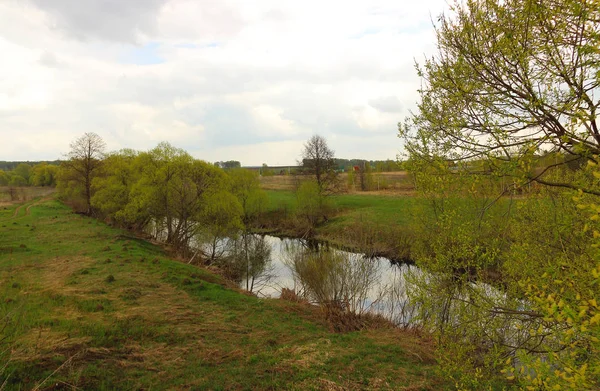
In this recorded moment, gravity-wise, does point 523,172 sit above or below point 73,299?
above

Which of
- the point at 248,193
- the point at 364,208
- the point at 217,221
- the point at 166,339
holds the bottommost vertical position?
the point at 166,339

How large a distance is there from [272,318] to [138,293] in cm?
572

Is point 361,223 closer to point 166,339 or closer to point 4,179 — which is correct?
point 166,339

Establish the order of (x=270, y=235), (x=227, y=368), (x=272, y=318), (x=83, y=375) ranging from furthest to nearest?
1. (x=270, y=235)
2. (x=272, y=318)
3. (x=227, y=368)
4. (x=83, y=375)

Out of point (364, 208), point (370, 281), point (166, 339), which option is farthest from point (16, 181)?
point (370, 281)

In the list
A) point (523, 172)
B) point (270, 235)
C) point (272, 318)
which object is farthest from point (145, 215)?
point (523, 172)

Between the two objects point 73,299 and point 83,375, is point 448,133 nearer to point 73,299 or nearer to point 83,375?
point 83,375

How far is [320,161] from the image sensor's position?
40.0m

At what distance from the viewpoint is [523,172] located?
3.65 metres

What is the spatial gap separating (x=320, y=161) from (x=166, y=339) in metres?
32.1

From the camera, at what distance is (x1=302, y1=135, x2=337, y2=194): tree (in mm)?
39750

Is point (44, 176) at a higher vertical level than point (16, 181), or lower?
higher

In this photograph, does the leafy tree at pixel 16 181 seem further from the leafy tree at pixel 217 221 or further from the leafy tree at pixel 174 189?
the leafy tree at pixel 217 221

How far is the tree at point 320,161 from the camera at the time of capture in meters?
39.8
